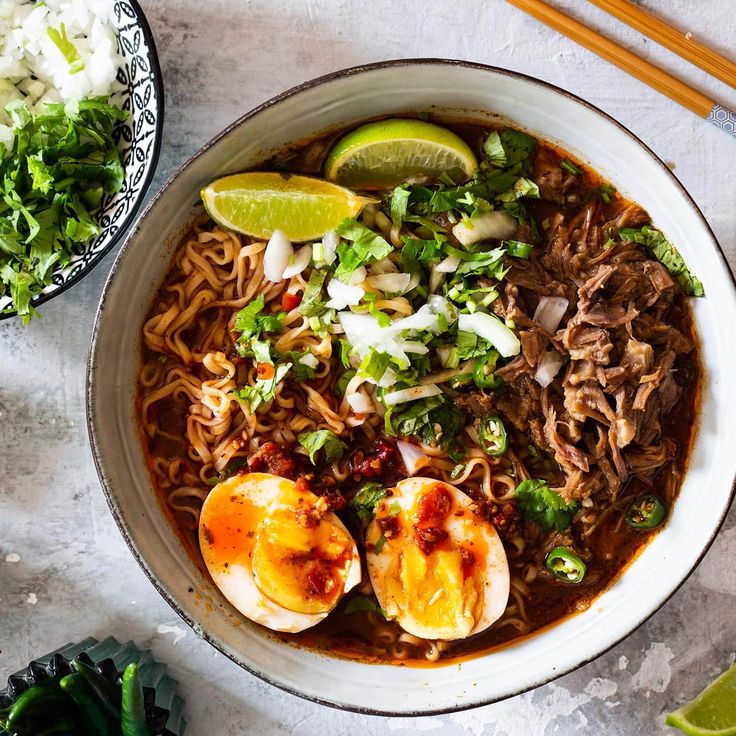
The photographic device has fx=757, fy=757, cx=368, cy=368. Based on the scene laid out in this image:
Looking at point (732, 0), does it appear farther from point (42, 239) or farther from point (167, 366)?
point (42, 239)

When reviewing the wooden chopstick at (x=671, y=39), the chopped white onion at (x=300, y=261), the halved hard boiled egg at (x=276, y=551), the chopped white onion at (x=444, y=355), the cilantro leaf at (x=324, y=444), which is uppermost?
the wooden chopstick at (x=671, y=39)

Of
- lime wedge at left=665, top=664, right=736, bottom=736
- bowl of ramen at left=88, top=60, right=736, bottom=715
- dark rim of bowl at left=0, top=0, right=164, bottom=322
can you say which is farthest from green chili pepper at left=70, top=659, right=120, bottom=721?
lime wedge at left=665, top=664, right=736, bottom=736

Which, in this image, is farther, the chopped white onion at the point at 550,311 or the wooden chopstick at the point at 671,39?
the wooden chopstick at the point at 671,39

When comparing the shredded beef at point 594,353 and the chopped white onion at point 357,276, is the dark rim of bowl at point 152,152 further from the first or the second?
the shredded beef at point 594,353

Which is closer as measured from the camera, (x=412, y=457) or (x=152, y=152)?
(x=152, y=152)

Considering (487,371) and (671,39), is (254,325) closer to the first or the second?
(487,371)

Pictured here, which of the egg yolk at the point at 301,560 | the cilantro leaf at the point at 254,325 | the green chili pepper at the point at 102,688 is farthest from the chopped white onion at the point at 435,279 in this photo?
the green chili pepper at the point at 102,688

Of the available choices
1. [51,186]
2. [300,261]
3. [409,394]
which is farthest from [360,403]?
[51,186]
